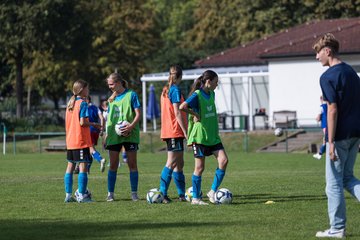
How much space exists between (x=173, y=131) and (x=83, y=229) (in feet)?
12.8

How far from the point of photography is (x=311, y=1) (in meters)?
63.2

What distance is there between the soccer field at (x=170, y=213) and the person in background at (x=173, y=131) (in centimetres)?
53

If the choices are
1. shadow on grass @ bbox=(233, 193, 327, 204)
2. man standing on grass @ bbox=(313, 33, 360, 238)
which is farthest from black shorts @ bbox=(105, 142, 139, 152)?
man standing on grass @ bbox=(313, 33, 360, 238)

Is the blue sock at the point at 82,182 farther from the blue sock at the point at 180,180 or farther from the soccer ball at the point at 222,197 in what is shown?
the soccer ball at the point at 222,197

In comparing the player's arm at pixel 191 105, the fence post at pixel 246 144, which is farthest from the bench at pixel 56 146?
the player's arm at pixel 191 105

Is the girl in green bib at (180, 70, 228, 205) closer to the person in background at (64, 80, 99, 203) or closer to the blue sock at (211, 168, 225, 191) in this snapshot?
the blue sock at (211, 168, 225, 191)

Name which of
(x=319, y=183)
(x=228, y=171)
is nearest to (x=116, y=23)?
Answer: (x=228, y=171)

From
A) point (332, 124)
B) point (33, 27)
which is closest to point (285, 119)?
point (33, 27)

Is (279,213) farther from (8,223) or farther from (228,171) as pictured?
(228,171)

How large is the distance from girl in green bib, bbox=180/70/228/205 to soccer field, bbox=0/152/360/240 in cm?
46

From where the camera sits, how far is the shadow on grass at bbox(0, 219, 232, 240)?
38.5ft

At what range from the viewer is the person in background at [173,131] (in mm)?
15539

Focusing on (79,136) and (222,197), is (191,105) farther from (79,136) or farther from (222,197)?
(79,136)

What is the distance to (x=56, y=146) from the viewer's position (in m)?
43.0
